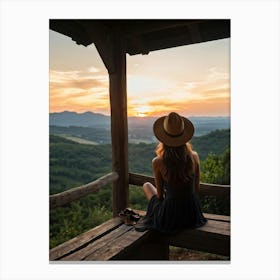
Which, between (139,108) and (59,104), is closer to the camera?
(59,104)

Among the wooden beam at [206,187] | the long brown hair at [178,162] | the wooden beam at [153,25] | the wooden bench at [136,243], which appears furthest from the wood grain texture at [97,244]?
the wooden beam at [153,25]

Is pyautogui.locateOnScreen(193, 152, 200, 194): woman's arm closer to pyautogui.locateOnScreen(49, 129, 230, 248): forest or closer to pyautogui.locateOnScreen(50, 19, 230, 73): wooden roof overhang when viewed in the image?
pyautogui.locateOnScreen(49, 129, 230, 248): forest

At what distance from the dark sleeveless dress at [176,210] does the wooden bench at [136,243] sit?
56mm

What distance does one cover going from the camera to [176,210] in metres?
2.19

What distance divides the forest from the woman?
0.32 feet

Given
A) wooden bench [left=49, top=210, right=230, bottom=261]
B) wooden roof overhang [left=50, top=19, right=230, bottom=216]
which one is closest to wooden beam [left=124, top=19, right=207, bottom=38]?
wooden roof overhang [left=50, top=19, right=230, bottom=216]

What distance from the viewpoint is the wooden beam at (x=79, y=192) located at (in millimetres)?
2019

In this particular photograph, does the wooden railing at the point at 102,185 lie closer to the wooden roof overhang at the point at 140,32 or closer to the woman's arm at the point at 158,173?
the woman's arm at the point at 158,173

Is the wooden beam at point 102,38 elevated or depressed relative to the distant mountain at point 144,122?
elevated
